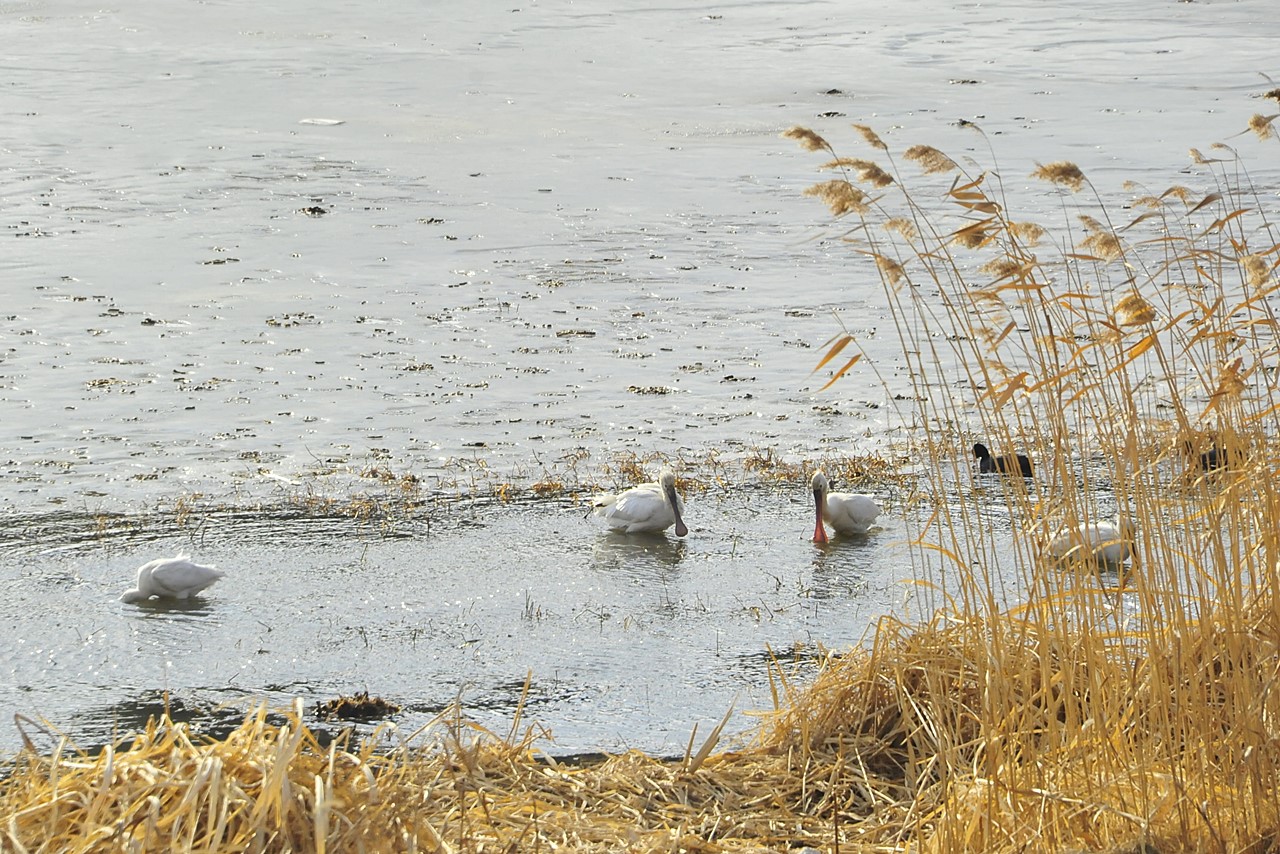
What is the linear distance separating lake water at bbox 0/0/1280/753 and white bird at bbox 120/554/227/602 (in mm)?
107

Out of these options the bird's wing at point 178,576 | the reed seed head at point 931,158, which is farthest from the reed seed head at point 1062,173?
the bird's wing at point 178,576

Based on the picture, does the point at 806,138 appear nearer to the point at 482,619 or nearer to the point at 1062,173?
the point at 1062,173

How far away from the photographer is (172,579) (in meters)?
6.29

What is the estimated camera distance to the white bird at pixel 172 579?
629cm

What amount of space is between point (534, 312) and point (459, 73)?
1151cm

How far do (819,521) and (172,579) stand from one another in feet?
9.30

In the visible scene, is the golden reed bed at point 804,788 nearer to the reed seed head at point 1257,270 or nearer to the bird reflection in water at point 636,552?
the reed seed head at point 1257,270

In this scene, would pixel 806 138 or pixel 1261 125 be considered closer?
pixel 806 138

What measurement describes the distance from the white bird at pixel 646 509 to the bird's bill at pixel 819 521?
60cm

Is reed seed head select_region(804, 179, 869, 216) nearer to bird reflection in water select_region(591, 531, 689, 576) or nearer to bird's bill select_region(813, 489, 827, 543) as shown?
bird reflection in water select_region(591, 531, 689, 576)

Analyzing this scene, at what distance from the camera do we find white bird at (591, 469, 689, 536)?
7.18m

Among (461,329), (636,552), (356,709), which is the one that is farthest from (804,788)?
(461,329)

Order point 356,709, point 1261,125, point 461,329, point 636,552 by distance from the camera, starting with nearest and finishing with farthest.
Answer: point 1261,125
point 356,709
point 636,552
point 461,329

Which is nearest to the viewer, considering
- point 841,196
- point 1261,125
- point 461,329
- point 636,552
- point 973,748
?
point 841,196
